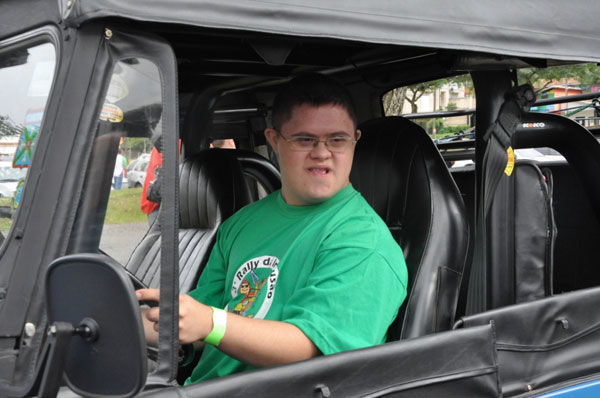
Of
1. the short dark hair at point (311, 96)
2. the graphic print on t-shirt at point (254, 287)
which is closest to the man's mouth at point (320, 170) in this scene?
the short dark hair at point (311, 96)

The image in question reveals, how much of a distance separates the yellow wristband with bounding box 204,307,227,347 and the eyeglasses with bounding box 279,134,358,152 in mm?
703

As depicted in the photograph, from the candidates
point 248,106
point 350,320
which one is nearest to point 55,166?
point 350,320

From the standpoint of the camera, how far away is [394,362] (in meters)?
1.70

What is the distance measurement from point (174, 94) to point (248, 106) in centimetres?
188

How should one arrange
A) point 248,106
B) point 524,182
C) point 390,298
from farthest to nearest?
point 248,106 < point 524,182 < point 390,298

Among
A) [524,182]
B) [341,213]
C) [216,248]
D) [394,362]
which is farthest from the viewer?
[216,248]

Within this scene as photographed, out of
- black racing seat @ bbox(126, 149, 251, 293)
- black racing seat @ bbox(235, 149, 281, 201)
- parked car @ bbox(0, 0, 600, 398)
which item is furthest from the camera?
black racing seat @ bbox(235, 149, 281, 201)

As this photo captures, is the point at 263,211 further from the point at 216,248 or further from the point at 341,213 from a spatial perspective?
the point at 341,213

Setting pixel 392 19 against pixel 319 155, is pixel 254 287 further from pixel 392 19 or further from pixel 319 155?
pixel 392 19

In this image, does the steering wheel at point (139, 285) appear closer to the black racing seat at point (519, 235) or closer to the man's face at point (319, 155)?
the man's face at point (319, 155)

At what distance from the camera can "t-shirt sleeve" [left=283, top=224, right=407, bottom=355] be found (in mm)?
1781

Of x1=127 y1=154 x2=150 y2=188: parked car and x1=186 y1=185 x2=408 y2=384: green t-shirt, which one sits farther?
x1=186 y1=185 x2=408 y2=384: green t-shirt

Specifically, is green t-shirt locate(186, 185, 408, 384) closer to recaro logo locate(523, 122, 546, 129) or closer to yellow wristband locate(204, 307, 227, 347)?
yellow wristband locate(204, 307, 227, 347)

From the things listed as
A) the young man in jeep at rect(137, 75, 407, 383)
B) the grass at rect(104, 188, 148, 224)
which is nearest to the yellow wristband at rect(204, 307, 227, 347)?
the young man in jeep at rect(137, 75, 407, 383)
